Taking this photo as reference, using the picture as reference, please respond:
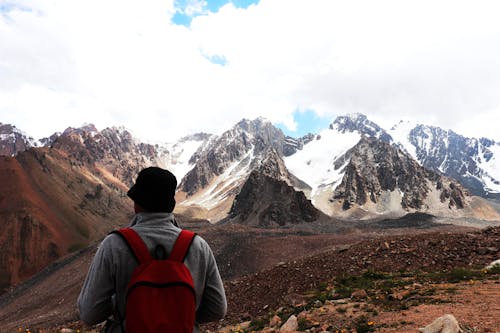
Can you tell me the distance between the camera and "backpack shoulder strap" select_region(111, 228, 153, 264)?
3.74 m

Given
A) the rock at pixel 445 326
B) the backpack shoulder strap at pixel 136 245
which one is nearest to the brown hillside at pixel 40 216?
the rock at pixel 445 326

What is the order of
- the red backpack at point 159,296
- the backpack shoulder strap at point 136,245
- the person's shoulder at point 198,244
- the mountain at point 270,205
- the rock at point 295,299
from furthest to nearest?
the mountain at point 270,205, the rock at point 295,299, the person's shoulder at point 198,244, the backpack shoulder strap at point 136,245, the red backpack at point 159,296

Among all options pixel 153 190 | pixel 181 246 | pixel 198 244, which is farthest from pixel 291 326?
pixel 153 190

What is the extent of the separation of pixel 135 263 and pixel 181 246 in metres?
0.47

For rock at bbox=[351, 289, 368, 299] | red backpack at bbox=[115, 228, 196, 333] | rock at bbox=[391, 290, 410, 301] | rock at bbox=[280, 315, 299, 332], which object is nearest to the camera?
red backpack at bbox=[115, 228, 196, 333]

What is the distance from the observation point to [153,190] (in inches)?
163

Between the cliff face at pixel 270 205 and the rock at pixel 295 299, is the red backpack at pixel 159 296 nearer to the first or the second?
the rock at pixel 295 299

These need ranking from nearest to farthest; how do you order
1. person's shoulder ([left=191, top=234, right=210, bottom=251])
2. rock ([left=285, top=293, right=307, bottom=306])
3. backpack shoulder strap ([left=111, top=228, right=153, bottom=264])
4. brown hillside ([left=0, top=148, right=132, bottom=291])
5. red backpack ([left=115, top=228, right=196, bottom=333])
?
red backpack ([left=115, top=228, right=196, bottom=333]) → backpack shoulder strap ([left=111, top=228, right=153, bottom=264]) → person's shoulder ([left=191, top=234, right=210, bottom=251]) → rock ([left=285, top=293, right=307, bottom=306]) → brown hillside ([left=0, top=148, right=132, bottom=291])

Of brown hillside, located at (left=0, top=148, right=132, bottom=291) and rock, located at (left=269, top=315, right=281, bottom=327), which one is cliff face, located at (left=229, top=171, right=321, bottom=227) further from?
rock, located at (left=269, top=315, right=281, bottom=327)

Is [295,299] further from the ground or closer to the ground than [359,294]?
closer to the ground

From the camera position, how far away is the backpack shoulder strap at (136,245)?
374 centimetres

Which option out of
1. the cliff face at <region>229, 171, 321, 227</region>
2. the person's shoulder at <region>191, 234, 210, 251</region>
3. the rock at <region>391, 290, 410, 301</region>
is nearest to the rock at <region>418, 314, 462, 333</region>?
the rock at <region>391, 290, 410, 301</region>

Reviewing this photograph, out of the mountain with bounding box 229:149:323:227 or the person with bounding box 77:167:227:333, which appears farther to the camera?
the mountain with bounding box 229:149:323:227

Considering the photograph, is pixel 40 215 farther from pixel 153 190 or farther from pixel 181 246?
pixel 181 246
